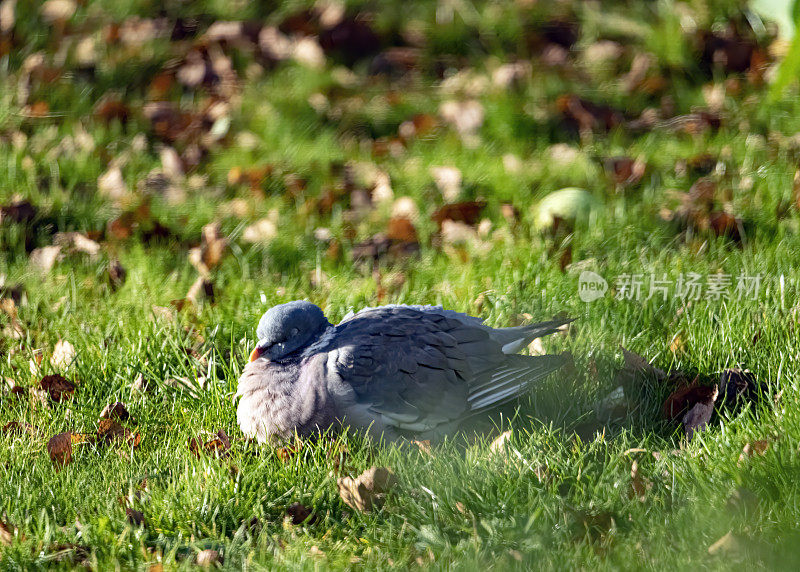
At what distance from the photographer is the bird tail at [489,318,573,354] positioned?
333cm

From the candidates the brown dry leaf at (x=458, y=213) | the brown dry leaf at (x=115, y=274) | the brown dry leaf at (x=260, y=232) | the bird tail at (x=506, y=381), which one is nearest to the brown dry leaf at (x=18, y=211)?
the brown dry leaf at (x=115, y=274)

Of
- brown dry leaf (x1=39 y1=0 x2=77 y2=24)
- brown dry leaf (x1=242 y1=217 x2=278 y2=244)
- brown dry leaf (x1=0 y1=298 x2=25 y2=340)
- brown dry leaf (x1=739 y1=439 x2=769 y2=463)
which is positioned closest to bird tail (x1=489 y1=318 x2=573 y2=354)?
brown dry leaf (x1=739 y1=439 x2=769 y2=463)

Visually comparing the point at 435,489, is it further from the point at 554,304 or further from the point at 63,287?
the point at 63,287

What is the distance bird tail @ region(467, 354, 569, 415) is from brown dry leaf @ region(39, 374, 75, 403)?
162cm

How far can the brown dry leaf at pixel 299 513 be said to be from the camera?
9.15 feet

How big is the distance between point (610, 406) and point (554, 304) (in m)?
0.68

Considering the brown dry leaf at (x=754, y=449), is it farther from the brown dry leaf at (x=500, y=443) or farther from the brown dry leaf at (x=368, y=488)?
the brown dry leaf at (x=368, y=488)

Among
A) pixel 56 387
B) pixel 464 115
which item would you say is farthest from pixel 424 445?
pixel 464 115

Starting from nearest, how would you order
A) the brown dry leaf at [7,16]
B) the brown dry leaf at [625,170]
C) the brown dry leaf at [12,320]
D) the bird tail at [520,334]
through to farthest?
the bird tail at [520,334] → the brown dry leaf at [12,320] → the brown dry leaf at [625,170] → the brown dry leaf at [7,16]

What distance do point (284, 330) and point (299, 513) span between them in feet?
2.23

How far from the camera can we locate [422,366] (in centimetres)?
311

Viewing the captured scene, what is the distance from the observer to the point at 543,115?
236 inches

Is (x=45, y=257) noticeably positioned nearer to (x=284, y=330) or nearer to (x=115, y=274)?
(x=115, y=274)

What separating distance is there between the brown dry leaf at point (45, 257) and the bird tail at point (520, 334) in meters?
2.50
